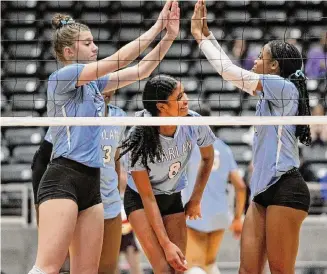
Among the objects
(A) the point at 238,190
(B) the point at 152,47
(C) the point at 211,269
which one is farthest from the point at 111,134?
(B) the point at 152,47

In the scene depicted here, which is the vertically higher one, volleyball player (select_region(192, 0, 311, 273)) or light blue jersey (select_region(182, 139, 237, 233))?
volleyball player (select_region(192, 0, 311, 273))

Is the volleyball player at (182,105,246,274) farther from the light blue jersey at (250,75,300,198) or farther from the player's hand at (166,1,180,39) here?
the player's hand at (166,1,180,39)

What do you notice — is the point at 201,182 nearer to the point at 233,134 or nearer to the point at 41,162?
the point at 41,162

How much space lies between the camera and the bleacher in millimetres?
10000

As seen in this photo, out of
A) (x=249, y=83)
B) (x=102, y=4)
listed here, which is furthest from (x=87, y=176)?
(x=102, y=4)

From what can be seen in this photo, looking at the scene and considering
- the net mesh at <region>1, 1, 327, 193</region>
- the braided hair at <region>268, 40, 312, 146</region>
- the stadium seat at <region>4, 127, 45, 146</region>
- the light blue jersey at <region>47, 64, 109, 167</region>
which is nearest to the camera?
the light blue jersey at <region>47, 64, 109, 167</region>

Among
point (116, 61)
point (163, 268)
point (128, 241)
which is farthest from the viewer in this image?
point (128, 241)

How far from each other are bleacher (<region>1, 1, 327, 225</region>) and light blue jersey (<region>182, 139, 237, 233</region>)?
248 cm

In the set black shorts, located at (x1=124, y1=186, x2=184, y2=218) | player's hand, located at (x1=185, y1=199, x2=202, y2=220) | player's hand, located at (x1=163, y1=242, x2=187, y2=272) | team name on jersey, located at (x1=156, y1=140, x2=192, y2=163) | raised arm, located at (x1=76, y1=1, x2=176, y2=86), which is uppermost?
raised arm, located at (x1=76, y1=1, x2=176, y2=86)

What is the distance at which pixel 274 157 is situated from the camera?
518 cm

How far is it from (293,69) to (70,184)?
1.49m

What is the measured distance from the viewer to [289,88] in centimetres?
511

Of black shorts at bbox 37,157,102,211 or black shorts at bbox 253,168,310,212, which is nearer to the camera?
black shorts at bbox 37,157,102,211

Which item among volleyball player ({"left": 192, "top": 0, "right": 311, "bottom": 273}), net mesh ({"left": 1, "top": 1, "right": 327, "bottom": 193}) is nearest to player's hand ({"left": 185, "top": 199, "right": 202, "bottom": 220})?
volleyball player ({"left": 192, "top": 0, "right": 311, "bottom": 273})
